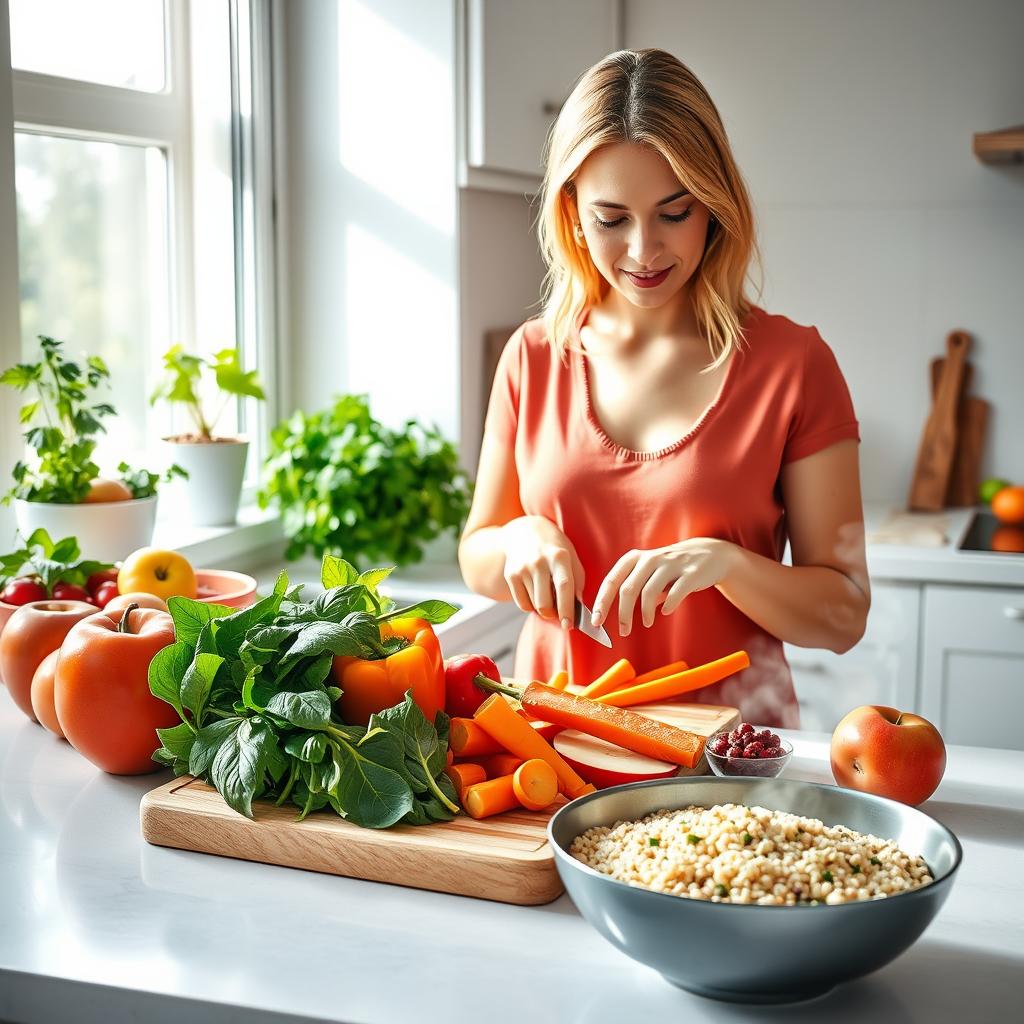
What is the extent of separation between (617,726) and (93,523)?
3.24ft

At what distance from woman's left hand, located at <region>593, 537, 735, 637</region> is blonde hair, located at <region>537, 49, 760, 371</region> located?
298 millimetres

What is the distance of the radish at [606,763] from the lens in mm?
1093

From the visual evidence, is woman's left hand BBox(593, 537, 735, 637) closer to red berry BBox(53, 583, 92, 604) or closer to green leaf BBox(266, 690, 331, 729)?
green leaf BBox(266, 690, 331, 729)

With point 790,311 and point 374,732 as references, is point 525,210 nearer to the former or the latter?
point 790,311

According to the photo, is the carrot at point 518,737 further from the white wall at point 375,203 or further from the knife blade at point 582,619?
the white wall at point 375,203

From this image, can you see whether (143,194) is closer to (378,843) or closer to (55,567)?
(55,567)

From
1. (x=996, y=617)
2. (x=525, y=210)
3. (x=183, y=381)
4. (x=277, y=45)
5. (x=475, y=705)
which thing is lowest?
(x=996, y=617)

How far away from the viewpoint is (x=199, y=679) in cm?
106

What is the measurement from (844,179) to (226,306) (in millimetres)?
1426

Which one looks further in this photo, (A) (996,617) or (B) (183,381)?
(A) (996,617)

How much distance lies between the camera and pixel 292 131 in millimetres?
2508

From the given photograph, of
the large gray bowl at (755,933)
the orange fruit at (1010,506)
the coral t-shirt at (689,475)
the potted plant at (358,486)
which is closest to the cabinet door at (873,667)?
the orange fruit at (1010,506)

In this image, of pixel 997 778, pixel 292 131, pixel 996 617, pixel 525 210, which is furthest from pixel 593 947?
pixel 525 210

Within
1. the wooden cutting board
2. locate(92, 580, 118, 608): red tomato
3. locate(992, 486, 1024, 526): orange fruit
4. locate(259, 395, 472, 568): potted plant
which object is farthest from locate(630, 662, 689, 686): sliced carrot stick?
locate(992, 486, 1024, 526): orange fruit
